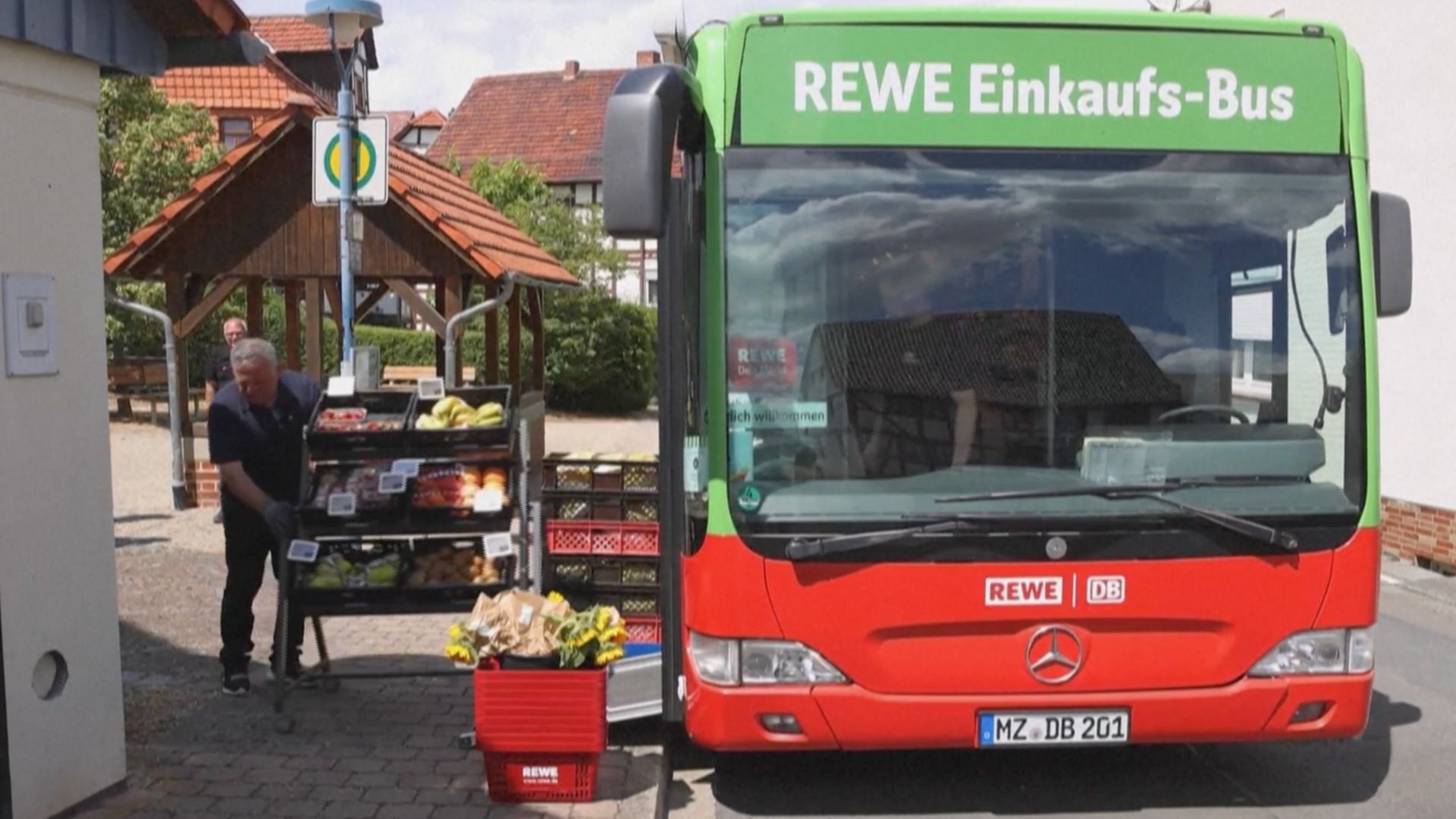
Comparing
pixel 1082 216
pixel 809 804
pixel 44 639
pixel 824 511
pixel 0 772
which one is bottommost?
pixel 809 804

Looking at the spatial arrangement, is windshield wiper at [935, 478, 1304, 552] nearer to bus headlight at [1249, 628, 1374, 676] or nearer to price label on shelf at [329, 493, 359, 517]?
bus headlight at [1249, 628, 1374, 676]

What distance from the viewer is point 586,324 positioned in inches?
1160

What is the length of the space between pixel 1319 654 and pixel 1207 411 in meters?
0.96

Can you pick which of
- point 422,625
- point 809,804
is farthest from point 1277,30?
point 422,625

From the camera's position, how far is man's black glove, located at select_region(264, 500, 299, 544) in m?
7.03

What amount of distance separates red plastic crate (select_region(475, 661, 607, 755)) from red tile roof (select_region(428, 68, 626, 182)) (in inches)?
1906

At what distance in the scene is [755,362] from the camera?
5453 mm

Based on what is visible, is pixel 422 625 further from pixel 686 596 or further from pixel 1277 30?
pixel 1277 30

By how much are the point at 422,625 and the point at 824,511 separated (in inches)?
192

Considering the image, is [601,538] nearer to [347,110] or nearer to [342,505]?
[342,505]

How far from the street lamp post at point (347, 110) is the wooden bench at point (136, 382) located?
14.3 m

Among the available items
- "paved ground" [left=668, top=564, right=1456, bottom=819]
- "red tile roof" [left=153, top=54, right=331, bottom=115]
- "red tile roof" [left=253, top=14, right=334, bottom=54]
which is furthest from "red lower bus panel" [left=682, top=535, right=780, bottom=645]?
"red tile roof" [left=253, top=14, right=334, bottom=54]

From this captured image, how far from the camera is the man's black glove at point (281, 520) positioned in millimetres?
7031

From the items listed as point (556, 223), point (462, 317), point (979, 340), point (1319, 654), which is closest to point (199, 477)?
point (462, 317)
